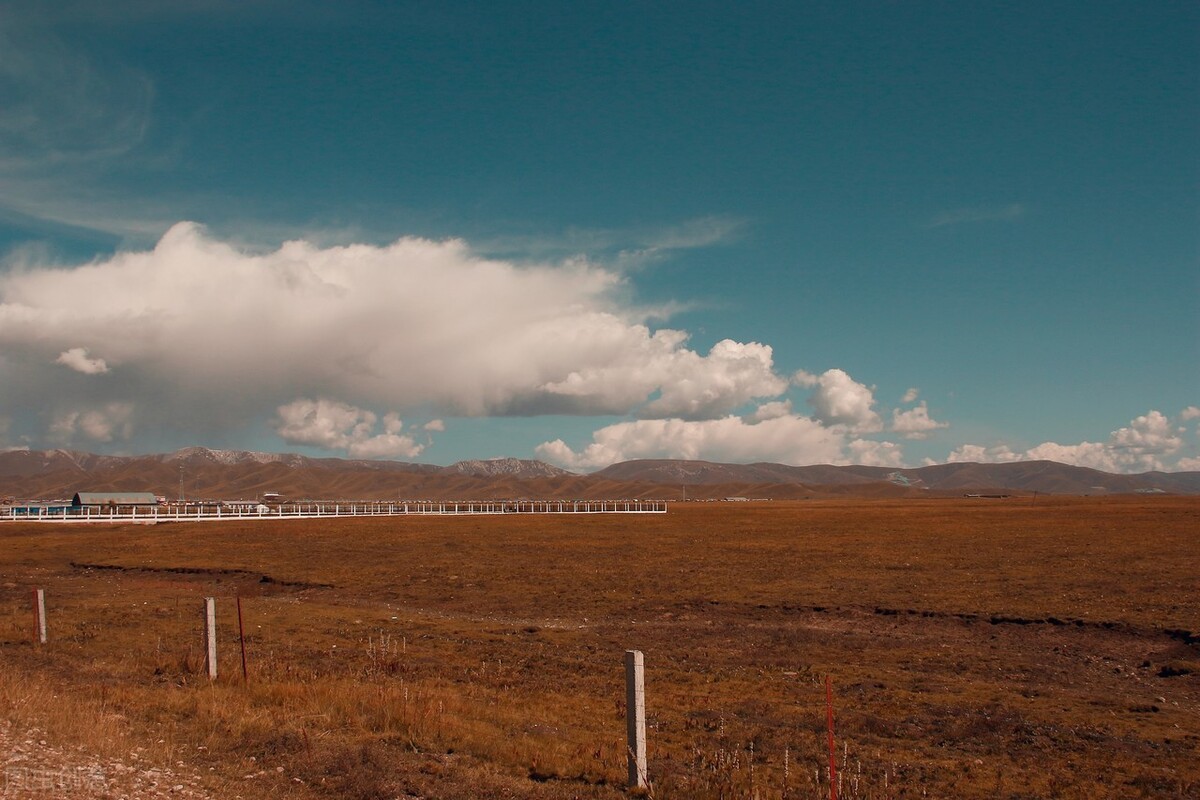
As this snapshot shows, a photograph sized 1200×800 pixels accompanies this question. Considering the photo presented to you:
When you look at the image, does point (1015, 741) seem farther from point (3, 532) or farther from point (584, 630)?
point (3, 532)

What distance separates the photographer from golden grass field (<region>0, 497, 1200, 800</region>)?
10953 mm

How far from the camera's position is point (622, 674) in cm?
1778

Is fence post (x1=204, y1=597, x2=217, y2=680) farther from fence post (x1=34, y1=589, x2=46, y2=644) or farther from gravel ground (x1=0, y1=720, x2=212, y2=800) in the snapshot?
fence post (x1=34, y1=589, x2=46, y2=644)

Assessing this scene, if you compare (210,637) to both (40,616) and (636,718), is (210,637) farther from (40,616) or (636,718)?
(636,718)

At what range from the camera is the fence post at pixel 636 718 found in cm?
948

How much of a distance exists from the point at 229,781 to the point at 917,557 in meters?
42.3

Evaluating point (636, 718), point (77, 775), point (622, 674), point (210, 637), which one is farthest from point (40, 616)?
point (636, 718)

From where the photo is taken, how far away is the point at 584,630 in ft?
80.5

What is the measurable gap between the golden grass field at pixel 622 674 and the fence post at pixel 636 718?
1.18ft

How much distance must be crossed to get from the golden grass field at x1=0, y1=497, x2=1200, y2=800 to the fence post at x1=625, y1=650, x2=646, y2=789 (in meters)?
0.36

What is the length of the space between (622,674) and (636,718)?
8419mm

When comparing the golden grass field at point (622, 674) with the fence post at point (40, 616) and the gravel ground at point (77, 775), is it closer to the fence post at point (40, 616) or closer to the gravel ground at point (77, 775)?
the gravel ground at point (77, 775)

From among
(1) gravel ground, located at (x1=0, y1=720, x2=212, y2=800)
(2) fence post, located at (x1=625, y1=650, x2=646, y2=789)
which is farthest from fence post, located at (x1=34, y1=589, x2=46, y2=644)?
(2) fence post, located at (x1=625, y1=650, x2=646, y2=789)

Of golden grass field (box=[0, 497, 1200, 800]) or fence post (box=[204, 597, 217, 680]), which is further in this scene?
fence post (box=[204, 597, 217, 680])
